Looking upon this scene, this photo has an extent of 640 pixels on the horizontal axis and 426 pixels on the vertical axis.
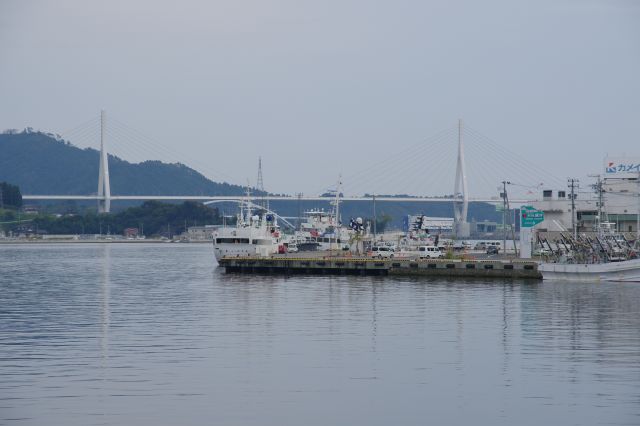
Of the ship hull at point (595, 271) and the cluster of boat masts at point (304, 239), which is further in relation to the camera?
the cluster of boat masts at point (304, 239)

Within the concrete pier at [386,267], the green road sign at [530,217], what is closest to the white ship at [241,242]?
the concrete pier at [386,267]

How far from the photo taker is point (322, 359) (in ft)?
102

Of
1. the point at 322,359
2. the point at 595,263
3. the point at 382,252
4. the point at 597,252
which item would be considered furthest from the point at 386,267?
the point at 322,359

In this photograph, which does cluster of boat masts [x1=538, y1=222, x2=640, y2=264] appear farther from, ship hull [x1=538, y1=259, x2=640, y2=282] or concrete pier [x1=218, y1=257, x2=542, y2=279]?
concrete pier [x1=218, y1=257, x2=542, y2=279]

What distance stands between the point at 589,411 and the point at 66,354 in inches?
645

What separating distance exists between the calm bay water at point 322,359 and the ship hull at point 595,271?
21.2 ft

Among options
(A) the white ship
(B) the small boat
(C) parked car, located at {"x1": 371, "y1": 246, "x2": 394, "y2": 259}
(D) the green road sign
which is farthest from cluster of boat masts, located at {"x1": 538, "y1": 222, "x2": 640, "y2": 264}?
(A) the white ship

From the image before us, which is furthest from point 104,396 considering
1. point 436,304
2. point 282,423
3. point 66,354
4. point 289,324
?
point 436,304

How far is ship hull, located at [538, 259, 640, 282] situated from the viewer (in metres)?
62.5

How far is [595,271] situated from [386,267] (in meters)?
17.3

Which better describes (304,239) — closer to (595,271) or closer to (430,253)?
(430,253)

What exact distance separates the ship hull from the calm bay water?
6.46 m

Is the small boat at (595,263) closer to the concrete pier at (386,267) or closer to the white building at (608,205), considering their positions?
the concrete pier at (386,267)

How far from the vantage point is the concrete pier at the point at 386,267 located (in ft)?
234
